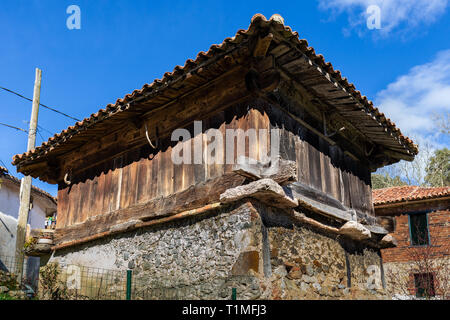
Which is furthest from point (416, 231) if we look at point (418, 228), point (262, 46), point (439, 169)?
point (262, 46)

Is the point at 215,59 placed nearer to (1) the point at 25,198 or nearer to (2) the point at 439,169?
(1) the point at 25,198

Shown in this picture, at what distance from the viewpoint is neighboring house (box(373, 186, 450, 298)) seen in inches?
531

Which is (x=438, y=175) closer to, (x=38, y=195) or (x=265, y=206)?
(x=38, y=195)

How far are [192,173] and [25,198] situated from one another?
5.18m

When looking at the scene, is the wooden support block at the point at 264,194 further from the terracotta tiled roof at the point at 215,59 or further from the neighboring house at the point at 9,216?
the neighboring house at the point at 9,216

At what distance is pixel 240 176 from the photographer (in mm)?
5086

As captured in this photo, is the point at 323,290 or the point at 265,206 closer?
the point at 265,206

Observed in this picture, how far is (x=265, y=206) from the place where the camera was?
5055 millimetres

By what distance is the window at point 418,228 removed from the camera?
548 inches

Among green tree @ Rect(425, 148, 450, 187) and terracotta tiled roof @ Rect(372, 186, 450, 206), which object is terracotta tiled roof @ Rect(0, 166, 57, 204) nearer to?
terracotta tiled roof @ Rect(372, 186, 450, 206)
